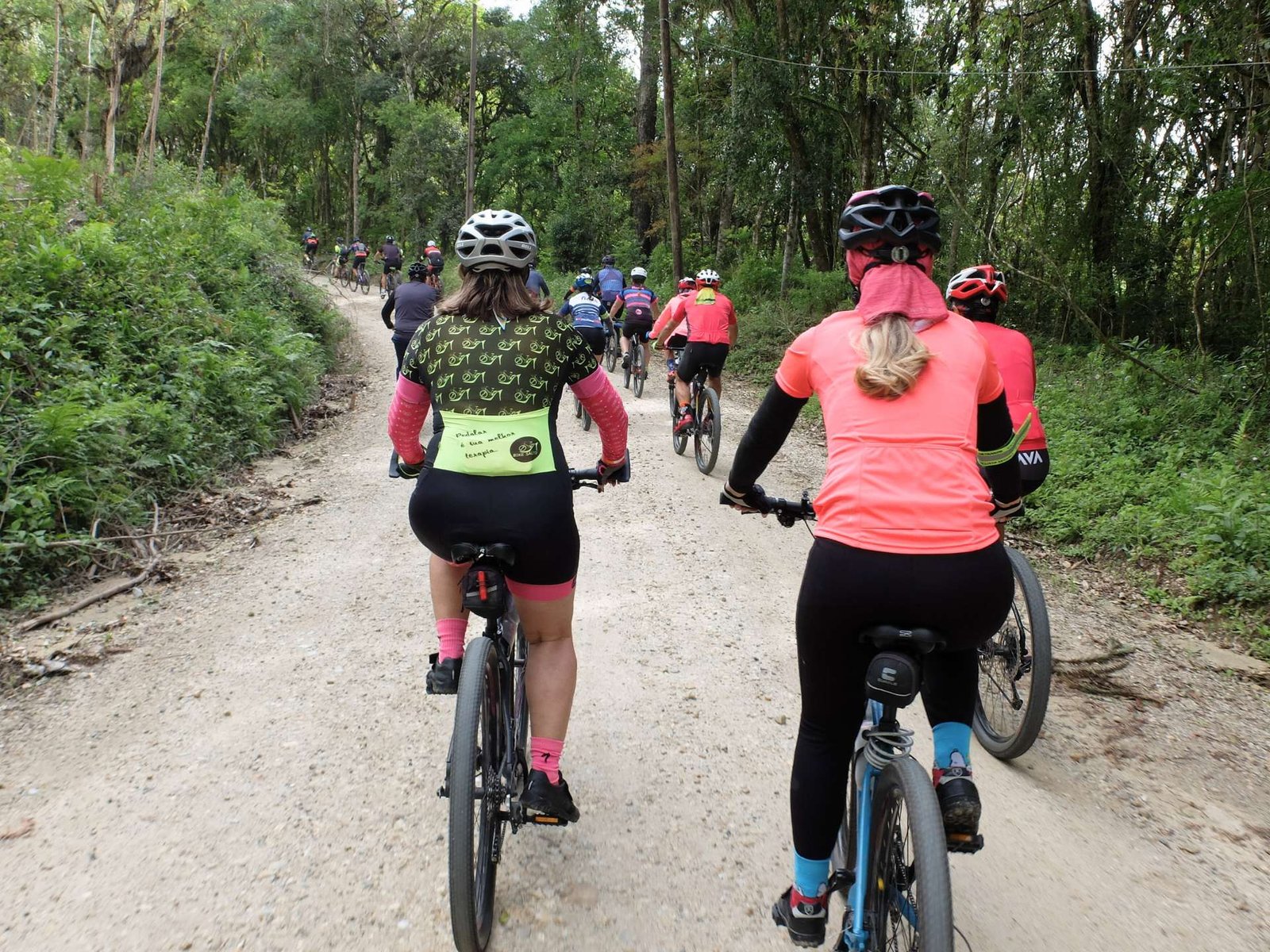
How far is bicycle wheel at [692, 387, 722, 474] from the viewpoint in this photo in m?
8.73

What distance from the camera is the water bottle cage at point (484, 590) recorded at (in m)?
2.51

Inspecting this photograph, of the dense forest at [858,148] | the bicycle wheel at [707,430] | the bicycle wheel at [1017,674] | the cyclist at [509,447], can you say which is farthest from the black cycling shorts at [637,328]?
the cyclist at [509,447]

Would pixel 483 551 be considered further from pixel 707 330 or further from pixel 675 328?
pixel 675 328

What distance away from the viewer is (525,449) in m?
2.54

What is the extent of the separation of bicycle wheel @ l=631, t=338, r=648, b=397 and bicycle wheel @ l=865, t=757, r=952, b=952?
11361mm

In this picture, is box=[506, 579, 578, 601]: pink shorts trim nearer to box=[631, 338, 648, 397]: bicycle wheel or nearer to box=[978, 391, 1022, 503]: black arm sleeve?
box=[978, 391, 1022, 503]: black arm sleeve

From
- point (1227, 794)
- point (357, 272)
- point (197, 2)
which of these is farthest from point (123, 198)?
point (197, 2)

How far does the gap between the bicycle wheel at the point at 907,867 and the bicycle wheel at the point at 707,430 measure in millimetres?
6691

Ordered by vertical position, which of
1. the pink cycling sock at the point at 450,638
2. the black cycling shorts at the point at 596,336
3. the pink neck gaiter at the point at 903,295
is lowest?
the pink cycling sock at the point at 450,638

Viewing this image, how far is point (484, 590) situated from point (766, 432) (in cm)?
96

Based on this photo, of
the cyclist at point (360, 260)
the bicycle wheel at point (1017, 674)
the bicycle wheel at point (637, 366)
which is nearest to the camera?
the bicycle wheel at point (1017, 674)

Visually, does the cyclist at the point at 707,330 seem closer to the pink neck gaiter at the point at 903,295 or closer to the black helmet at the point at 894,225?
the black helmet at the point at 894,225

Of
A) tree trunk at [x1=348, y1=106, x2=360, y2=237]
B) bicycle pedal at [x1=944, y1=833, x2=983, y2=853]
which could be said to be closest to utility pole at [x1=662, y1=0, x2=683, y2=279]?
bicycle pedal at [x1=944, y1=833, x2=983, y2=853]

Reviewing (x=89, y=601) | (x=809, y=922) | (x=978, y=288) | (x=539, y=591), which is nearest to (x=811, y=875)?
(x=809, y=922)
